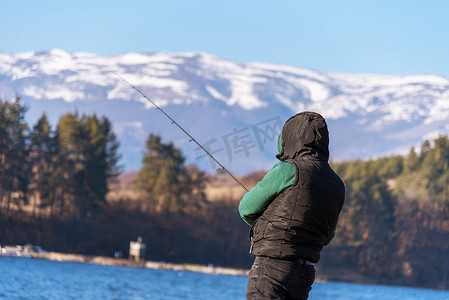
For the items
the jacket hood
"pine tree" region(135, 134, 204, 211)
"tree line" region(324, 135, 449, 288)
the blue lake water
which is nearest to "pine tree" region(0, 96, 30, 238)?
"pine tree" region(135, 134, 204, 211)

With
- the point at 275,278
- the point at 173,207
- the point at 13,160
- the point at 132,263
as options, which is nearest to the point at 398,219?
the point at 173,207

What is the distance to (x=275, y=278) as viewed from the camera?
378cm

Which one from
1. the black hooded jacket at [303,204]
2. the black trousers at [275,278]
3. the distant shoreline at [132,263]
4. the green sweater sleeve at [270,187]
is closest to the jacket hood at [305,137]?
the black hooded jacket at [303,204]

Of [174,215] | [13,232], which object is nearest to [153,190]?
[174,215]

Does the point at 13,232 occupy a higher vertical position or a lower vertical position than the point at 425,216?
lower

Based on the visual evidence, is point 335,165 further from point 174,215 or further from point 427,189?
point 174,215

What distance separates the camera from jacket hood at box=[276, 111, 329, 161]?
3920 millimetres

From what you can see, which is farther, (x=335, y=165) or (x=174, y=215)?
(x=335, y=165)

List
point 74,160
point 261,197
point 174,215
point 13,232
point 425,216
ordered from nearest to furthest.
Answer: point 261,197, point 13,232, point 74,160, point 174,215, point 425,216

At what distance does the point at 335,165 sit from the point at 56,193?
3029 centimetres

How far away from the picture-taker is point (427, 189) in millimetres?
83125

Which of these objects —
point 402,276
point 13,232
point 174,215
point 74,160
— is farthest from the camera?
point 402,276

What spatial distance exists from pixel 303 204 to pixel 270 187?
0.18 metres

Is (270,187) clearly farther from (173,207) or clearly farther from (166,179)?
(173,207)
